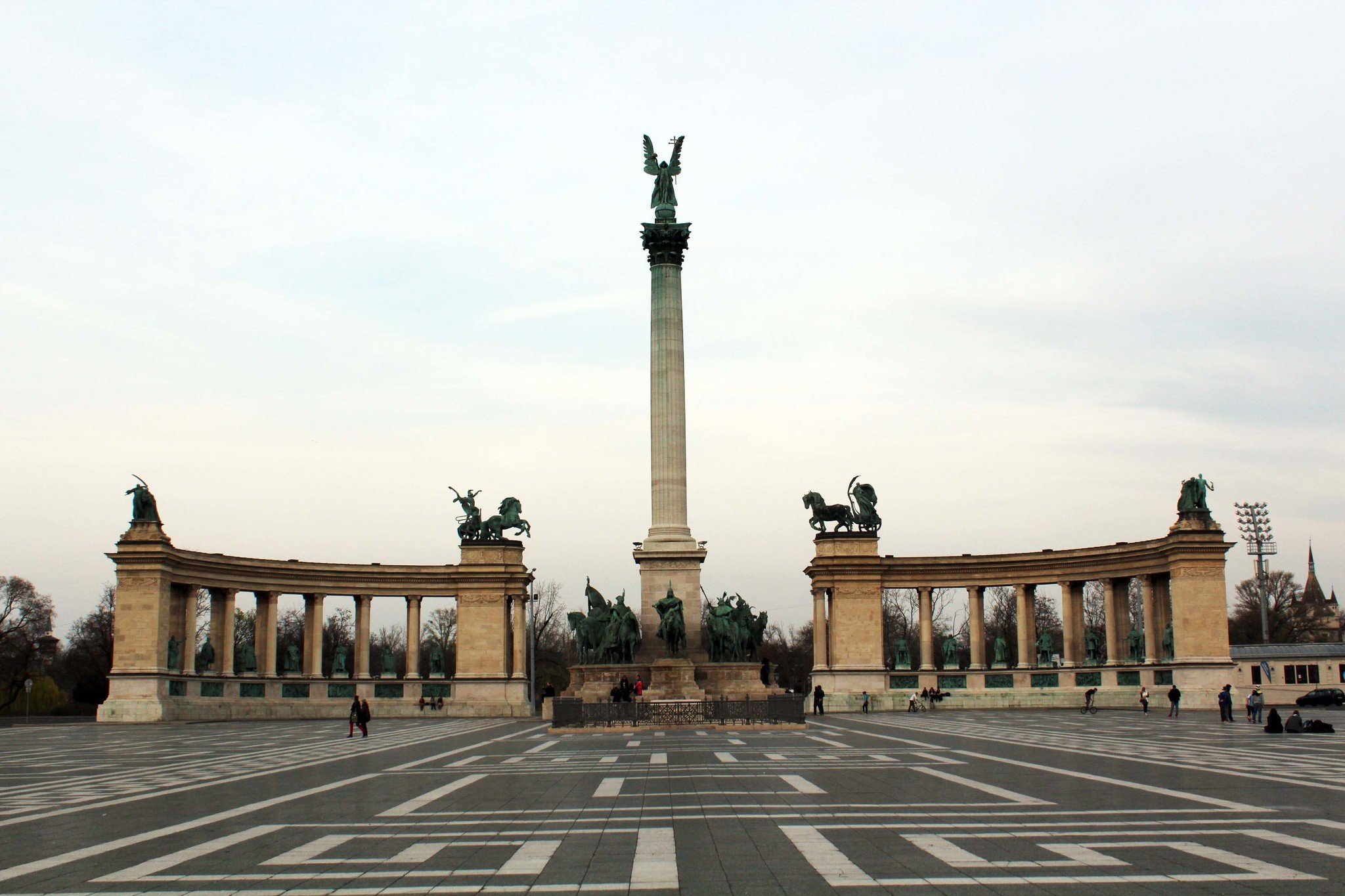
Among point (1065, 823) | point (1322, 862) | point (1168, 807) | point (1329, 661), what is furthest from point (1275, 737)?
point (1329, 661)

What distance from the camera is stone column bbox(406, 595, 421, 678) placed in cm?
7675

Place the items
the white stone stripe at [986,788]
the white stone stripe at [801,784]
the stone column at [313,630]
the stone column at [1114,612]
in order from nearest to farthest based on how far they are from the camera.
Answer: the white stone stripe at [986,788]
the white stone stripe at [801,784]
the stone column at [1114,612]
the stone column at [313,630]

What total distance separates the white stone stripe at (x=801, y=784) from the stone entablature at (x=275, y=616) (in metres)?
49.8

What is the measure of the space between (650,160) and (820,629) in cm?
3215

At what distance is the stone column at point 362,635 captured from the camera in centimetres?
7681

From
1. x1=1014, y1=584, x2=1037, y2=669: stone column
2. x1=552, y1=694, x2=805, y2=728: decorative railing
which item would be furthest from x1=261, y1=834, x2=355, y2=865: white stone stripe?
x1=1014, y1=584, x2=1037, y2=669: stone column

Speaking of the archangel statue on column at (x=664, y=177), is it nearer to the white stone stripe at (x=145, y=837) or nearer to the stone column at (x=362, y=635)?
the stone column at (x=362, y=635)

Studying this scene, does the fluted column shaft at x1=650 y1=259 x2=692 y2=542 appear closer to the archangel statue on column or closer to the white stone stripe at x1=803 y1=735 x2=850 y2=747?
the archangel statue on column

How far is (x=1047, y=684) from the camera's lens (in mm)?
76938

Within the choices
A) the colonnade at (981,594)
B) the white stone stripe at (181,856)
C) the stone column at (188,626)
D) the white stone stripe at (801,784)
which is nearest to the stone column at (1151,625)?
the colonnade at (981,594)

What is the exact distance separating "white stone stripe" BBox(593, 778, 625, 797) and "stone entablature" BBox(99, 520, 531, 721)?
47.7 meters

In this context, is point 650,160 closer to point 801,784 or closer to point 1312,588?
point 801,784

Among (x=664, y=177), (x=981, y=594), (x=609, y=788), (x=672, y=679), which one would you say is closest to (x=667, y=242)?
(x=664, y=177)

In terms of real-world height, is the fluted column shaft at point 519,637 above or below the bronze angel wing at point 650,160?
below
